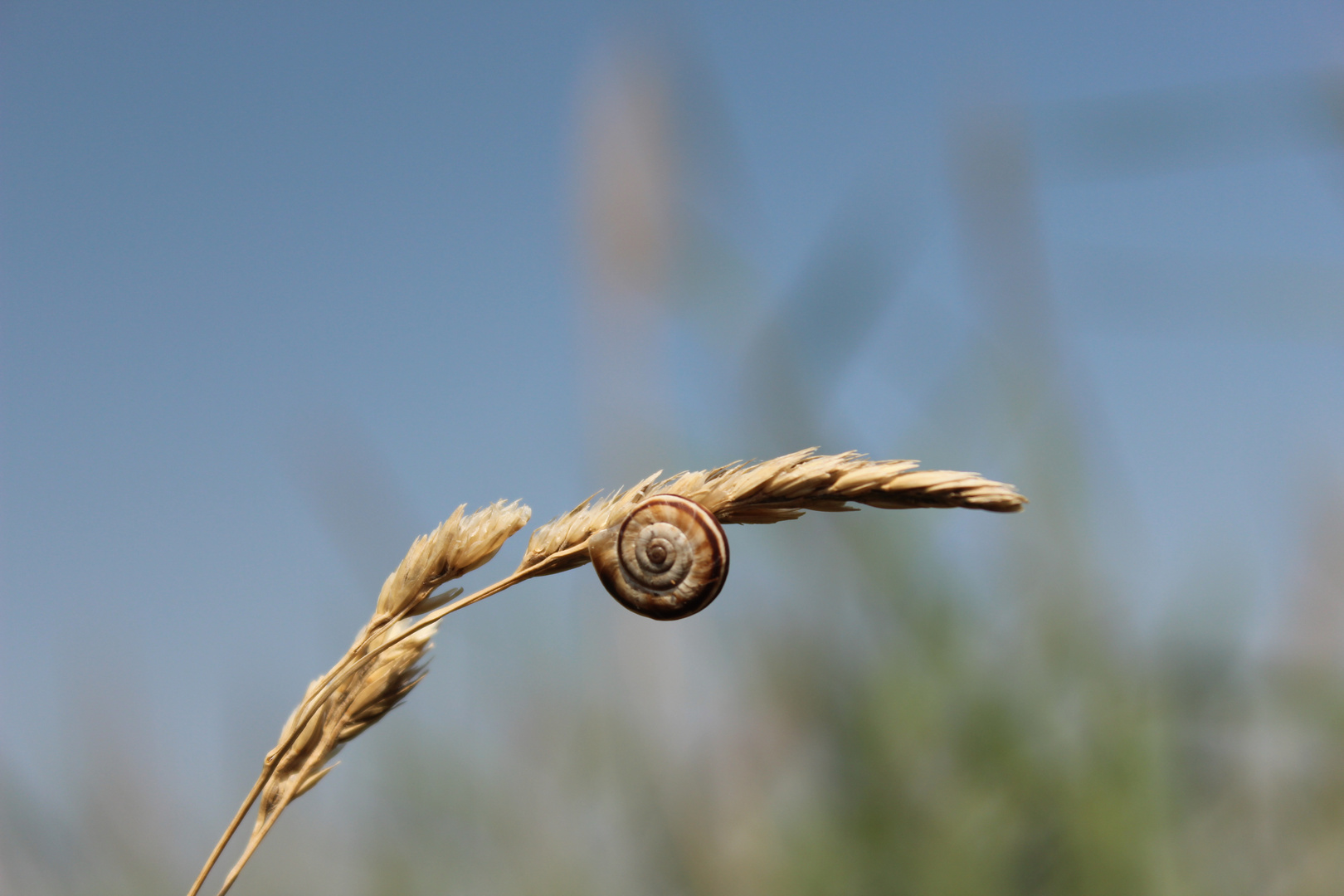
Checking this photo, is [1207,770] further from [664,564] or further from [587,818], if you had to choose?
[664,564]

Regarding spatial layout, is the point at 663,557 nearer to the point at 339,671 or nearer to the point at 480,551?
the point at 480,551

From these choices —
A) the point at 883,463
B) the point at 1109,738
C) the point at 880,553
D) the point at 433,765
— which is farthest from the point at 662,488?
the point at 433,765

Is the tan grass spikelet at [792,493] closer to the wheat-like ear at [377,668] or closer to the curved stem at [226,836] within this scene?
the wheat-like ear at [377,668]

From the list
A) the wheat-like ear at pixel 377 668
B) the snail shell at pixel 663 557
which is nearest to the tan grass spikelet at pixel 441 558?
the wheat-like ear at pixel 377 668

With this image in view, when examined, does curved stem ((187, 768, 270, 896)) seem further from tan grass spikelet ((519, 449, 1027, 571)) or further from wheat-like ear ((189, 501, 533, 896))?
tan grass spikelet ((519, 449, 1027, 571))

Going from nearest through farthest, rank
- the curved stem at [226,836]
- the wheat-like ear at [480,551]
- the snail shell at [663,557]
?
the curved stem at [226,836] < the wheat-like ear at [480,551] < the snail shell at [663,557]

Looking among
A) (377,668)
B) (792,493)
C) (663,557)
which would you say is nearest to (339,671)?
(377,668)
